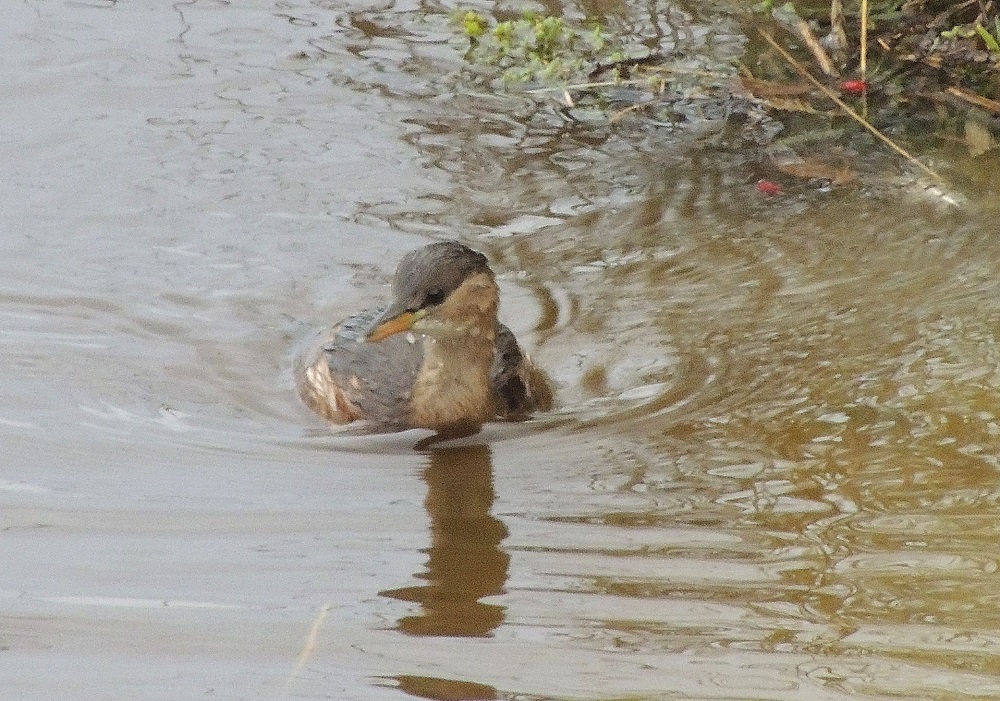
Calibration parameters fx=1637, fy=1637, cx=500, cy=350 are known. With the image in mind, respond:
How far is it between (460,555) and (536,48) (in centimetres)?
466

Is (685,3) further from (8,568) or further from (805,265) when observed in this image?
(8,568)

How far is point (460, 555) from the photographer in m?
4.66

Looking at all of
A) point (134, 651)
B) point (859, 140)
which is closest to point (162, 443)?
point (134, 651)

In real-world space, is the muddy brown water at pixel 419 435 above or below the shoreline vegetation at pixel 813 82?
below

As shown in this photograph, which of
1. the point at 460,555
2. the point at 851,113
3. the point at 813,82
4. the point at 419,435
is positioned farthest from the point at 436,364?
the point at 813,82

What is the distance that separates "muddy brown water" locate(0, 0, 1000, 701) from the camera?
4004mm

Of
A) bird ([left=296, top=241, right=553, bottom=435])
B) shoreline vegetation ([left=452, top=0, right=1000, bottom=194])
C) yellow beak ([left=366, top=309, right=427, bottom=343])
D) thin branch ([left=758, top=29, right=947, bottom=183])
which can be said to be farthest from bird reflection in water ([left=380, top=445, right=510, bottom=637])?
thin branch ([left=758, top=29, right=947, bottom=183])

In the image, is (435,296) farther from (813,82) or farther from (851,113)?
(813,82)

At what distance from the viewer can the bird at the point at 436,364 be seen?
5785mm

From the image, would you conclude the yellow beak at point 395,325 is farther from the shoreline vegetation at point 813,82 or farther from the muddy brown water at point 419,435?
the shoreline vegetation at point 813,82

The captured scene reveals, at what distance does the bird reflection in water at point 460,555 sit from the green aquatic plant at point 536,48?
3.32 meters

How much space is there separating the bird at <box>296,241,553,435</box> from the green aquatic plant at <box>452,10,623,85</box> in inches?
106

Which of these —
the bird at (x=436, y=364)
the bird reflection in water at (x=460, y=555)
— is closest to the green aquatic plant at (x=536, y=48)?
the bird at (x=436, y=364)

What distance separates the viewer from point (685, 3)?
30.1 ft
